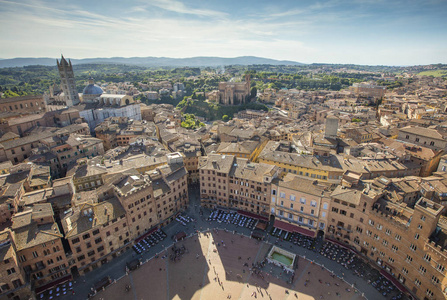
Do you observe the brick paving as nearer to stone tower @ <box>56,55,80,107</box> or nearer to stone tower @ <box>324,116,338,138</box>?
stone tower @ <box>324,116,338,138</box>

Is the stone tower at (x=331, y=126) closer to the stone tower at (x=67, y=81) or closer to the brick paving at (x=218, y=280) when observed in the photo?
the brick paving at (x=218, y=280)

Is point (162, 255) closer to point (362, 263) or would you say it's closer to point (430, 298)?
point (362, 263)

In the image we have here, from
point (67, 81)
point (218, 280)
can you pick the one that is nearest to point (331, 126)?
point (218, 280)

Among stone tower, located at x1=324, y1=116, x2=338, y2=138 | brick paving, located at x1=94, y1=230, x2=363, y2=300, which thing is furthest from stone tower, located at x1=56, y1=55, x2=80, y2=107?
stone tower, located at x1=324, y1=116, x2=338, y2=138

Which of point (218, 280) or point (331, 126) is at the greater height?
point (331, 126)

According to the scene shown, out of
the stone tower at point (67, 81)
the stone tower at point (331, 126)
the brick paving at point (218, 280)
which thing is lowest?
the brick paving at point (218, 280)

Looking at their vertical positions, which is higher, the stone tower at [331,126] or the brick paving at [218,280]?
the stone tower at [331,126]

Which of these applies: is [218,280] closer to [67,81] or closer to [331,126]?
[331,126]

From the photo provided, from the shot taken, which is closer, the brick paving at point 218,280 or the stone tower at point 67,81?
the brick paving at point 218,280

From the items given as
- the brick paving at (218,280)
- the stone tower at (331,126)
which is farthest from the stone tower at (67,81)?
the stone tower at (331,126)

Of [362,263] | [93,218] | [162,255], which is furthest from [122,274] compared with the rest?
[362,263]
